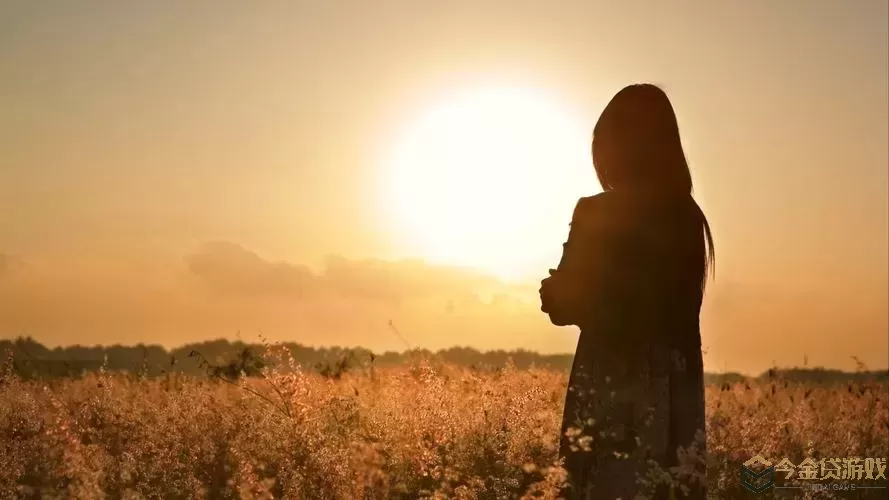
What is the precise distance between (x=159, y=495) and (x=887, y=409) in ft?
22.5

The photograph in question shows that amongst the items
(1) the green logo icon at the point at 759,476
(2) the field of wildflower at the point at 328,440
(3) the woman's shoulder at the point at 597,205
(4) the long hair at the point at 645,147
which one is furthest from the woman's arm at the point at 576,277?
(1) the green logo icon at the point at 759,476

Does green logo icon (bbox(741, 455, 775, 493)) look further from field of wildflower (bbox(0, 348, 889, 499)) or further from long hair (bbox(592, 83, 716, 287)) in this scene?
long hair (bbox(592, 83, 716, 287))

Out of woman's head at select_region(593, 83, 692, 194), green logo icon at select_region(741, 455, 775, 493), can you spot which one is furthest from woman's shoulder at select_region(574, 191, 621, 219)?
green logo icon at select_region(741, 455, 775, 493)

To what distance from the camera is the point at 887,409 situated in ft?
29.1

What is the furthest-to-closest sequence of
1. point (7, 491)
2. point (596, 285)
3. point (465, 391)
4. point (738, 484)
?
point (465, 391), point (738, 484), point (7, 491), point (596, 285)

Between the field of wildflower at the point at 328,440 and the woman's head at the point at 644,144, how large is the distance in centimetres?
157

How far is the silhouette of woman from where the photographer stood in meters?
4.17

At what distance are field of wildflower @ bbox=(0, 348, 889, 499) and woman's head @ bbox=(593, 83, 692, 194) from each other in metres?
1.57

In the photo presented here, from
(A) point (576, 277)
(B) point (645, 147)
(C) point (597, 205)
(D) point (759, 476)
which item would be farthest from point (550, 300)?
(D) point (759, 476)

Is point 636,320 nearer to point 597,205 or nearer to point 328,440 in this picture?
point 597,205

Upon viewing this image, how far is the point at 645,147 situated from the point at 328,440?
294 cm

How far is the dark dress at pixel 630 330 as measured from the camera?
4172mm

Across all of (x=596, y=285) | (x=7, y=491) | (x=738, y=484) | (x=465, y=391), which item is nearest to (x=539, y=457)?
(x=738, y=484)

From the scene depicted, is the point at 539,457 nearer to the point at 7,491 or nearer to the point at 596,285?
the point at 596,285
